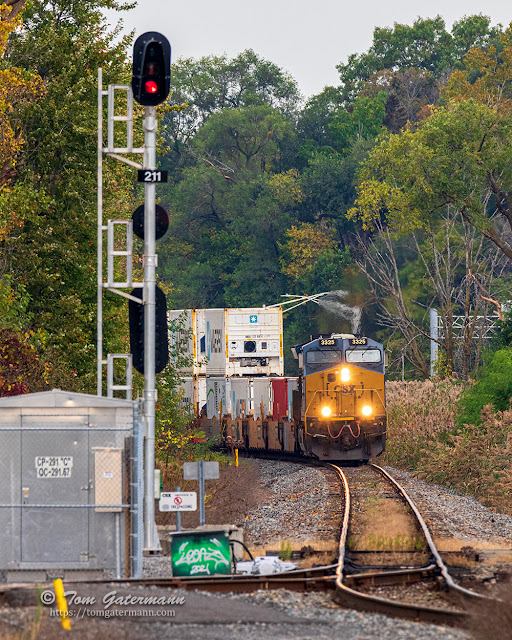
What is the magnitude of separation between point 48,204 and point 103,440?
44.9ft

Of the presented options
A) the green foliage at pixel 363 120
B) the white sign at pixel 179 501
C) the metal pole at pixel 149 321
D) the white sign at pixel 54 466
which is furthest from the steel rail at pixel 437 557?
the green foliage at pixel 363 120

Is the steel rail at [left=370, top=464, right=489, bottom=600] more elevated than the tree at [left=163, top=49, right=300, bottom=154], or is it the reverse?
the tree at [left=163, top=49, right=300, bottom=154]

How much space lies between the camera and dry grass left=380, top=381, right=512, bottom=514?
2103 cm

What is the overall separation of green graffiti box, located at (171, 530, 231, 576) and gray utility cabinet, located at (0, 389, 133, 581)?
69cm

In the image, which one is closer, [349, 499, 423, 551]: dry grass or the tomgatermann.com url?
the tomgatermann.com url

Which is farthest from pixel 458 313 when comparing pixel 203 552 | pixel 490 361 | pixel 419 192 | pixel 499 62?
pixel 203 552

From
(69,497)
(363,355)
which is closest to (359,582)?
(69,497)

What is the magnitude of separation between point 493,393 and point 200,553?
16273 millimetres

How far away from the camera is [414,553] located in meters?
13.7

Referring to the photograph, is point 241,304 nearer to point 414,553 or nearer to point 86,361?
point 86,361

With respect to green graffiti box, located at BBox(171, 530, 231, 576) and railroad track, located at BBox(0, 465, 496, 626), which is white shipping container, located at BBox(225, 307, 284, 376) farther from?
green graffiti box, located at BBox(171, 530, 231, 576)

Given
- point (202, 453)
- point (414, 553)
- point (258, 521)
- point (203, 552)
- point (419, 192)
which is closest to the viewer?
point (203, 552)

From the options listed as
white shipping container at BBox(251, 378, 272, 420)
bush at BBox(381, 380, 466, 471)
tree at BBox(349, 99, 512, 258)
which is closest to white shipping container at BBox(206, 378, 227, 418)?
white shipping container at BBox(251, 378, 272, 420)

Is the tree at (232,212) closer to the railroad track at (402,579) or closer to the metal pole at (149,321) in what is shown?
the railroad track at (402,579)
